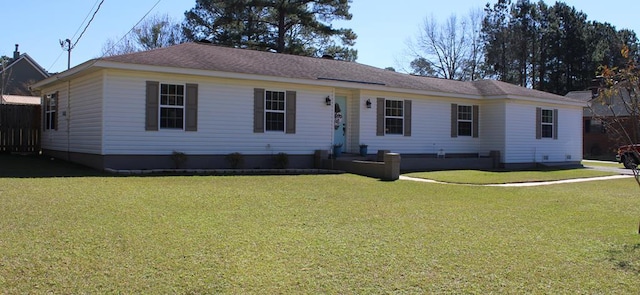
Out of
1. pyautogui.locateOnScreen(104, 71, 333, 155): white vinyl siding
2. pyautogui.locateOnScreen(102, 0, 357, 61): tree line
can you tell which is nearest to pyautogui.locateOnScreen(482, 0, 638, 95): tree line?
pyautogui.locateOnScreen(102, 0, 357, 61): tree line

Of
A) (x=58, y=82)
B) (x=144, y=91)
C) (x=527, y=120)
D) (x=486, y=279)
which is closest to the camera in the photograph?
(x=486, y=279)

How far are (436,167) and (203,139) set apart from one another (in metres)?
7.97

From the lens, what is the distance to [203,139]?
1453 cm

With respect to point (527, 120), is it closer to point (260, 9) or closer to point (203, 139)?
point (203, 139)

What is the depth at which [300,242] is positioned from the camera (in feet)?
19.1

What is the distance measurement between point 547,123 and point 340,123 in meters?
9.56

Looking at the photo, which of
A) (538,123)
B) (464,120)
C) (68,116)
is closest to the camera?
(68,116)

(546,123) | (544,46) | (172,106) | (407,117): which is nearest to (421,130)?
(407,117)

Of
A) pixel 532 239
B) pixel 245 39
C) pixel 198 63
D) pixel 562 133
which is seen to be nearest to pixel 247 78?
pixel 198 63

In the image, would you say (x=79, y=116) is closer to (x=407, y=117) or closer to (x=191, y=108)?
(x=191, y=108)

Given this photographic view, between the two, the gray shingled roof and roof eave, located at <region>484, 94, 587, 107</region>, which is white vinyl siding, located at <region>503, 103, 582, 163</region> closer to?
roof eave, located at <region>484, 94, 587, 107</region>

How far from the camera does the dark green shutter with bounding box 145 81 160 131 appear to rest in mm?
13622

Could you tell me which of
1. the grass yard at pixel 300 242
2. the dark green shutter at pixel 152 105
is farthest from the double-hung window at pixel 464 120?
the dark green shutter at pixel 152 105

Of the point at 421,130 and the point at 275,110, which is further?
the point at 421,130
